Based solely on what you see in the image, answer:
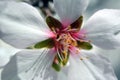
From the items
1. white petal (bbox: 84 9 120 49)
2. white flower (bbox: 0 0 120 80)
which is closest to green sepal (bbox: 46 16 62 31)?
white flower (bbox: 0 0 120 80)

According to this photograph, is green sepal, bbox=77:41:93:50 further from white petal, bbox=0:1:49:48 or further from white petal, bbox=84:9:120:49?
white petal, bbox=0:1:49:48

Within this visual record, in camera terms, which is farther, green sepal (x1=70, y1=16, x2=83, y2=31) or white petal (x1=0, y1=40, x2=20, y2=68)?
green sepal (x1=70, y1=16, x2=83, y2=31)

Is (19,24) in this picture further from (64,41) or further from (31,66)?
(64,41)

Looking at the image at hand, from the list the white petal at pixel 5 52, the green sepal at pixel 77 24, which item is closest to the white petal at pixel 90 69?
the green sepal at pixel 77 24

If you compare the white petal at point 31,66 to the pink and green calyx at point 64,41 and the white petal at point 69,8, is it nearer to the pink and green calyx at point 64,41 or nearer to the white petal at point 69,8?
the pink and green calyx at point 64,41

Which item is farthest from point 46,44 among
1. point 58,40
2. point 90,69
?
point 90,69

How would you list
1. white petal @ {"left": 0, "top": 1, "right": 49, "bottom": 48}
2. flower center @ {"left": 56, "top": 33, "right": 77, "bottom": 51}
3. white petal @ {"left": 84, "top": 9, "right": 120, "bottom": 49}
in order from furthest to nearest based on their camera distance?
1. flower center @ {"left": 56, "top": 33, "right": 77, "bottom": 51}
2. white petal @ {"left": 84, "top": 9, "right": 120, "bottom": 49}
3. white petal @ {"left": 0, "top": 1, "right": 49, "bottom": 48}

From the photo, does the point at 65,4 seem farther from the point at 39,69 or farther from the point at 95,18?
the point at 39,69

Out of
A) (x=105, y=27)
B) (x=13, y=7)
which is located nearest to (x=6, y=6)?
(x=13, y=7)
